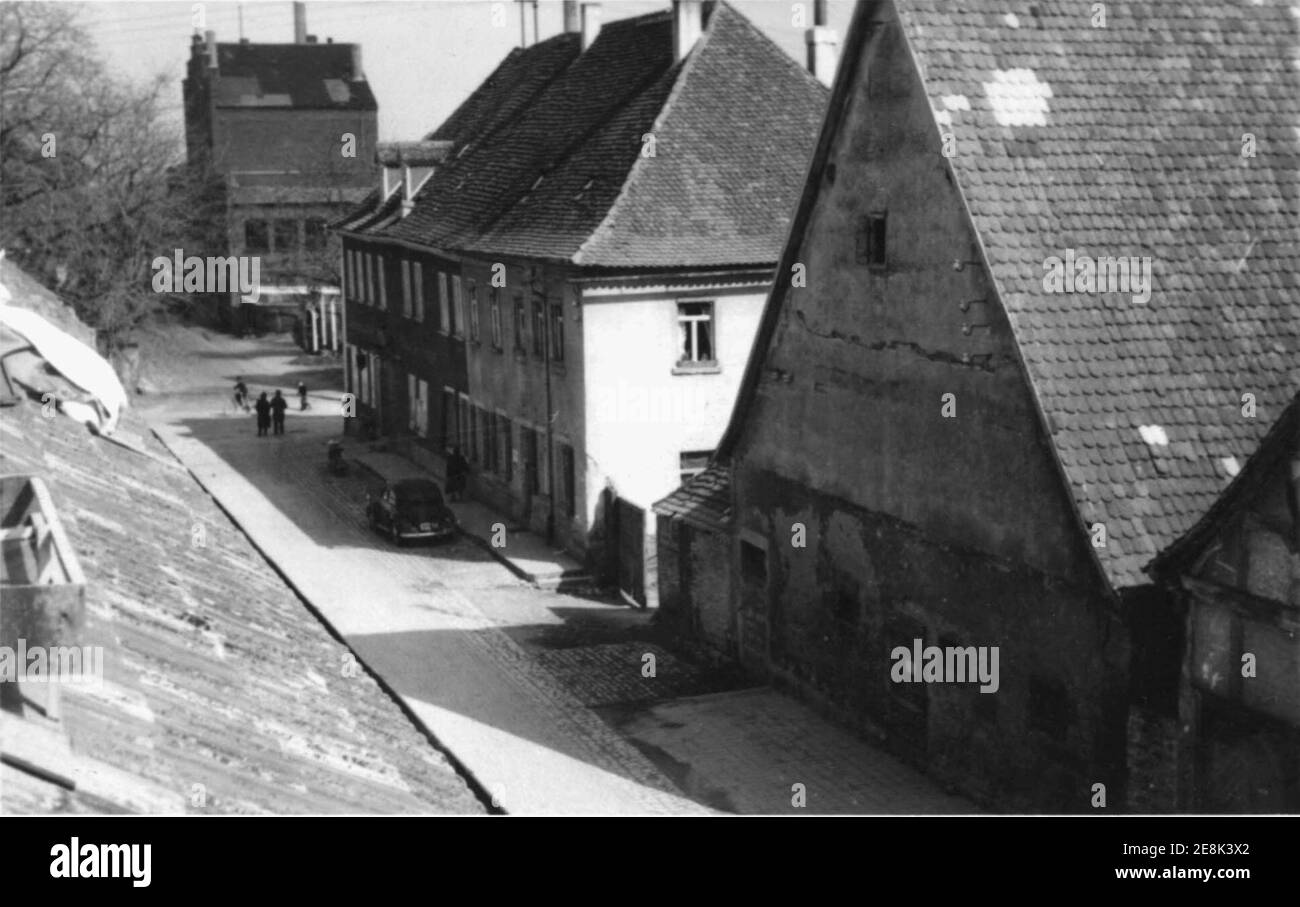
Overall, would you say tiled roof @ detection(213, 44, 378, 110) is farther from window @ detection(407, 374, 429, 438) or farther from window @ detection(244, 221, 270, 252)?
window @ detection(407, 374, 429, 438)

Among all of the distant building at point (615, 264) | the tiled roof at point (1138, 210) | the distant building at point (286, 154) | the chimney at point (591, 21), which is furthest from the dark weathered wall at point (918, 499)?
the distant building at point (286, 154)

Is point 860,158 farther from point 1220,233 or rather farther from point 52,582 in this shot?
point 52,582

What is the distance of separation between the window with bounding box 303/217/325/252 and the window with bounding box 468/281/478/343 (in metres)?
26.3

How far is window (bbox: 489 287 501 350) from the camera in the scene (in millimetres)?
36344

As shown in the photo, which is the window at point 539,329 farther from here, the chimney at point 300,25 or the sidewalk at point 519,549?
the chimney at point 300,25

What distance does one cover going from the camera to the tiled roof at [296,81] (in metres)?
69.4

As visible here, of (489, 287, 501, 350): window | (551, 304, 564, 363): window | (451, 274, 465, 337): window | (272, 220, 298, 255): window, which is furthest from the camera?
(272, 220, 298, 255): window

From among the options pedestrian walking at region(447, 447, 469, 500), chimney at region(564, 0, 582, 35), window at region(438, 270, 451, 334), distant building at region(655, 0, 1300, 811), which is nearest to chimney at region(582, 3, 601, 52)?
chimney at region(564, 0, 582, 35)

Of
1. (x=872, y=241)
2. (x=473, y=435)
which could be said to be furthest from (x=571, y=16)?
(x=872, y=241)

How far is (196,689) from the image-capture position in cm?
845

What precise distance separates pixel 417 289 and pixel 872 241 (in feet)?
78.4
